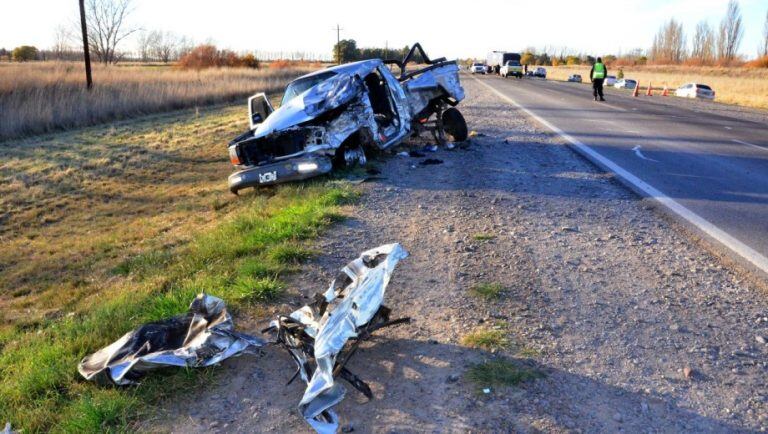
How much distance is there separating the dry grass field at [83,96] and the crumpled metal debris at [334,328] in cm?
1816

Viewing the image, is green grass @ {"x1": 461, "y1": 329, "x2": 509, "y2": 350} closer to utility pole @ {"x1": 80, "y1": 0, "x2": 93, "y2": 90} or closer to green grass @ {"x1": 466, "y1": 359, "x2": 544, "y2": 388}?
green grass @ {"x1": 466, "y1": 359, "x2": 544, "y2": 388}

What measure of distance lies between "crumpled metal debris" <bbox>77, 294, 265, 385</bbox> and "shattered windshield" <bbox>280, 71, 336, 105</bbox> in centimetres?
675

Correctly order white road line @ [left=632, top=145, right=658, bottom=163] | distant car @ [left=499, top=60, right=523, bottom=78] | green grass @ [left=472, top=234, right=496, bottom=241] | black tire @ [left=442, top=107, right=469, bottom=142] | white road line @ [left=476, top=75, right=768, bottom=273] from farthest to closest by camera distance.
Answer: distant car @ [left=499, top=60, right=523, bottom=78], black tire @ [left=442, top=107, right=469, bottom=142], white road line @ [left=632, top=145, right=658, bottom=163], green grass @ [left=472, top=234, right=496, bottom=241], white road line @ [left=476, top=75, right=768, bottom=273]

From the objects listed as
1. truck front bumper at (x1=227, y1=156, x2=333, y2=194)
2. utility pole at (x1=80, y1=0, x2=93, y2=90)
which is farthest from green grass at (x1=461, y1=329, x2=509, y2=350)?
utility pole at (x1=80, y1=0, x2=93, y2=90)

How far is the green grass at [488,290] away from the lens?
13.5ft

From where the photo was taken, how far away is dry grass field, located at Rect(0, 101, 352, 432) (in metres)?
3.39

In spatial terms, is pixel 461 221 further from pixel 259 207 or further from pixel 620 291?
pixel 259 207

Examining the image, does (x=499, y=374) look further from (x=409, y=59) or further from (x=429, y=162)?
(x=409, y=59)

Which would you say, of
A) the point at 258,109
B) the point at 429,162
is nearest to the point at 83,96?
the point at 258,109

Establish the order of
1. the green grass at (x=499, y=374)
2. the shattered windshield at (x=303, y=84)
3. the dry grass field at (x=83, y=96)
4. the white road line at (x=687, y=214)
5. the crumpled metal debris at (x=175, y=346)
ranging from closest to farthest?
the green grass at (x=499, y=374), the crumpled metal debris at (x=175, y=346), the white road line at (x=687, y=214), the shattered windshield at (x=303, y=84), the dry grass field at (x=83, y=96)

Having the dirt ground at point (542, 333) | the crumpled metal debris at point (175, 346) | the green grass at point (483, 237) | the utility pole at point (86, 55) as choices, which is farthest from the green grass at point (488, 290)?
the utility pole at point (86, 55)

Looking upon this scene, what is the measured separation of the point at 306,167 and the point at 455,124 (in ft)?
13.2

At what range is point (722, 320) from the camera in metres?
3.74

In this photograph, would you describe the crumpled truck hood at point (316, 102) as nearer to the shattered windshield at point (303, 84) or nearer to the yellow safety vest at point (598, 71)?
the shattered windshield at point (303, 84)
